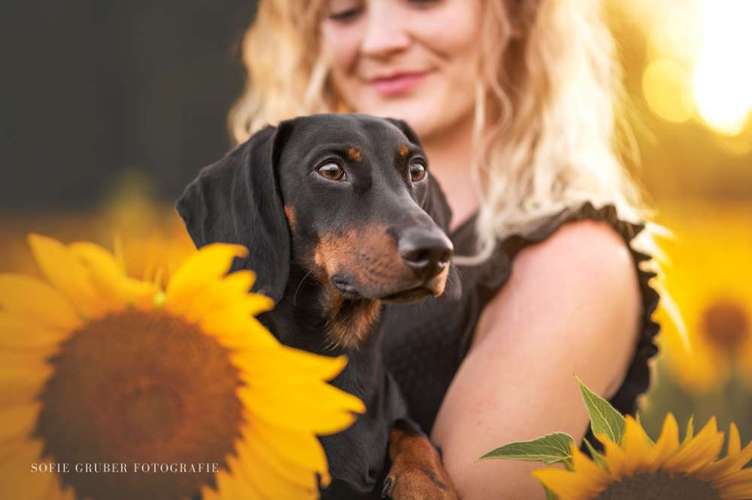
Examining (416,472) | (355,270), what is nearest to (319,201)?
(355,270)

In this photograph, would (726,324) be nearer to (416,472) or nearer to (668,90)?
(668,90)

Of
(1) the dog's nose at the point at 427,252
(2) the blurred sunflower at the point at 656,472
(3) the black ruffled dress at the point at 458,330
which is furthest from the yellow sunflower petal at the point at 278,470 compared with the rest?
(3) the black ruffled dress at the point at 458,330

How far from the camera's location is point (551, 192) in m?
2.80

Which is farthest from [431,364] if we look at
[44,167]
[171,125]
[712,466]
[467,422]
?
[44,167]

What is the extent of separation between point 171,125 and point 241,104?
1785mm

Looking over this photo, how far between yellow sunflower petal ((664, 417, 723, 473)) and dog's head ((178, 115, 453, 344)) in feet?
2.81

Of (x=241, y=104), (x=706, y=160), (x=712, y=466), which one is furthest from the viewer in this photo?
(x=706, y=160)

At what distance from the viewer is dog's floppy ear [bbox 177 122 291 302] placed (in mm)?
1900

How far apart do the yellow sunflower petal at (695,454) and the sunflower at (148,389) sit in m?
0.33

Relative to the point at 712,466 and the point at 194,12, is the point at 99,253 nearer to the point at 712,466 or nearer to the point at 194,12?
the point at 712,466

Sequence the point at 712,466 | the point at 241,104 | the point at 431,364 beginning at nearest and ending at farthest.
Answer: the point at 712,466
the point at 431,364
the point at 241,104

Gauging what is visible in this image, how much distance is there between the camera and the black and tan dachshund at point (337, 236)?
185 centimetres

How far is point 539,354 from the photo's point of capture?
2.31 metres

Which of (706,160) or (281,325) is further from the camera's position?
(706,160)
